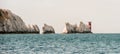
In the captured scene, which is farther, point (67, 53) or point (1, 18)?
point (1, 18)

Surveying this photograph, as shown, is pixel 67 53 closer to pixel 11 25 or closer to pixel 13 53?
pixel 13 53

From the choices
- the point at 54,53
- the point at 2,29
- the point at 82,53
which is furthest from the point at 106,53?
the point at 2,29

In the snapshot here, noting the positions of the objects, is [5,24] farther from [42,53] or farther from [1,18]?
[42,53]

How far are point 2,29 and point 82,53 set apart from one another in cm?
14742

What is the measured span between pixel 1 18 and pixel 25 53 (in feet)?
509

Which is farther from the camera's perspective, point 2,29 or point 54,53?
point 2,29

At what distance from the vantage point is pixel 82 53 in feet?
156

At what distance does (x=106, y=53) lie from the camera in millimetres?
47438

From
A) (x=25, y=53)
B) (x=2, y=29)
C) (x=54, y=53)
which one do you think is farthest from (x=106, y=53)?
(x=2, y=29)

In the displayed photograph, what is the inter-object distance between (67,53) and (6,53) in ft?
23.4

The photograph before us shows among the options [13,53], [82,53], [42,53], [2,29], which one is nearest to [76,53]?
[82,53]

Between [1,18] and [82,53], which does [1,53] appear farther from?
[1,18]

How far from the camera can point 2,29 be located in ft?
630

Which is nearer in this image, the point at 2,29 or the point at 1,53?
the point at 1,53
